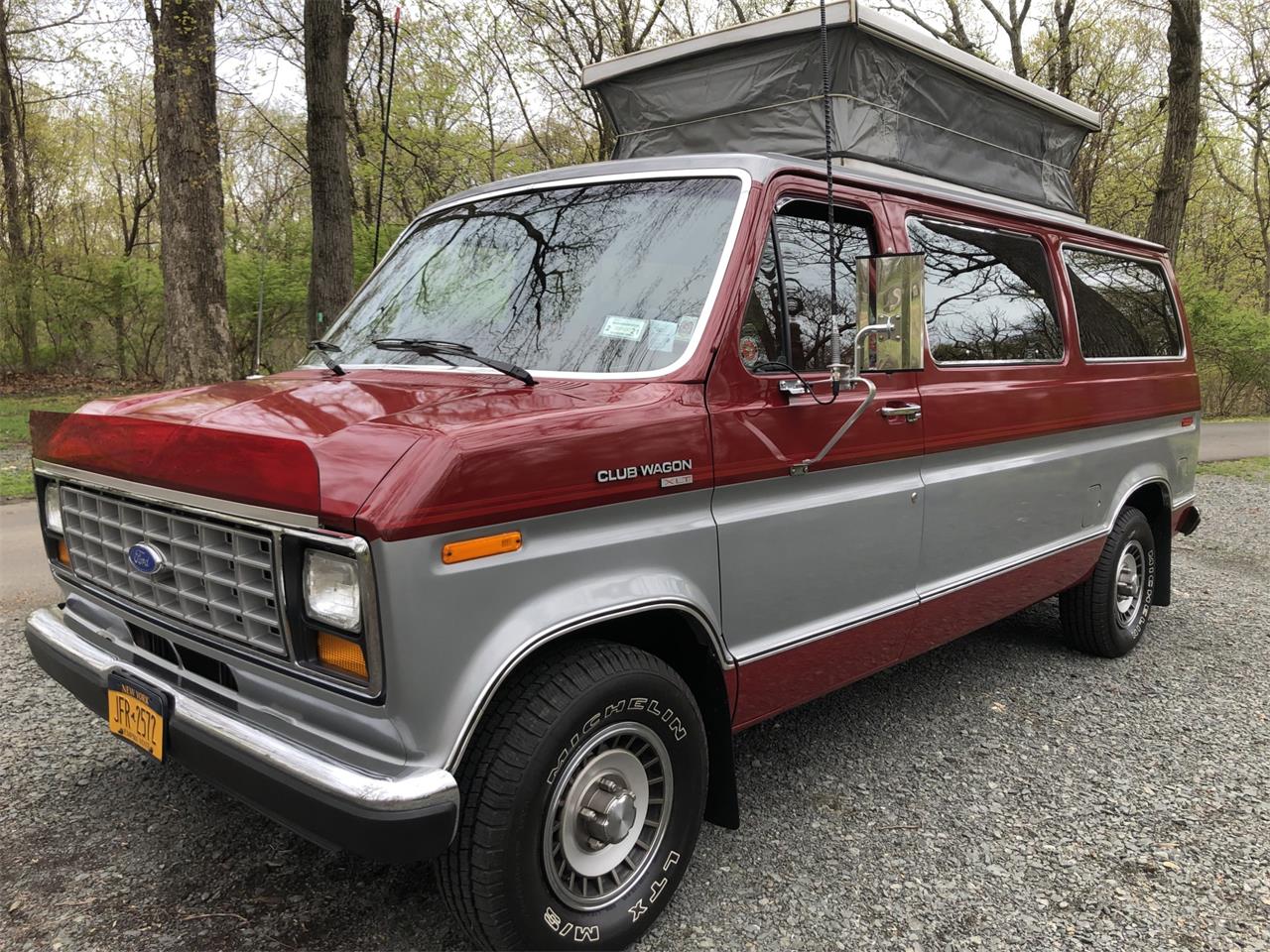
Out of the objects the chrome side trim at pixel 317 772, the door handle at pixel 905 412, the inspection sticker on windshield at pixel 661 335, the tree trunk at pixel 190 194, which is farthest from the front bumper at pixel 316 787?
the tree trunk at pixel 190 194

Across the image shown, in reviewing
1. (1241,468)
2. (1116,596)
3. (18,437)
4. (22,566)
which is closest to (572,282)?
(1116,596)

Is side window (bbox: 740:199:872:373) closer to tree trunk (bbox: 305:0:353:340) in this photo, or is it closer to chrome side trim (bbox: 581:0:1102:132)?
chrome side trim (bbox: 581:0:1102:132)

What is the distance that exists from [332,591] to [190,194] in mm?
7400

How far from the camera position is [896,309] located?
109 inches

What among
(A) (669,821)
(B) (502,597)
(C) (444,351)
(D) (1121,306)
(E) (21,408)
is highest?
(D) (1121,306)

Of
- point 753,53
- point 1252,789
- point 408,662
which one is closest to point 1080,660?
point 1252,789

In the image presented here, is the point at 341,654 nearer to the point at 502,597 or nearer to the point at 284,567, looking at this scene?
the point at 284,567

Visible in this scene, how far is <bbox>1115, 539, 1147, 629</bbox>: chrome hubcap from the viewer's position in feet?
16.7

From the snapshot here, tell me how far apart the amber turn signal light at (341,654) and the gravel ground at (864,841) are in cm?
95

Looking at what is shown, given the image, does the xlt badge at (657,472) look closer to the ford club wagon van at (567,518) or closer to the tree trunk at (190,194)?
the ford club wagon van at (567,518)

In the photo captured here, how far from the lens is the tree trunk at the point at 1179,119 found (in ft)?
37.4

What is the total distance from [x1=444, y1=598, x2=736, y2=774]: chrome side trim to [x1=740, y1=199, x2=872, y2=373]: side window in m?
0.82

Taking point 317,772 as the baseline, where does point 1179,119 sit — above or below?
above

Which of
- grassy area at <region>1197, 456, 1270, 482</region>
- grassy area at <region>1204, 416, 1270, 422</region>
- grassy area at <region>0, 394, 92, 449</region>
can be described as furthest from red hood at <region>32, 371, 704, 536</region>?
grassy area at <region>1204, 416, 1270, 422</region>
